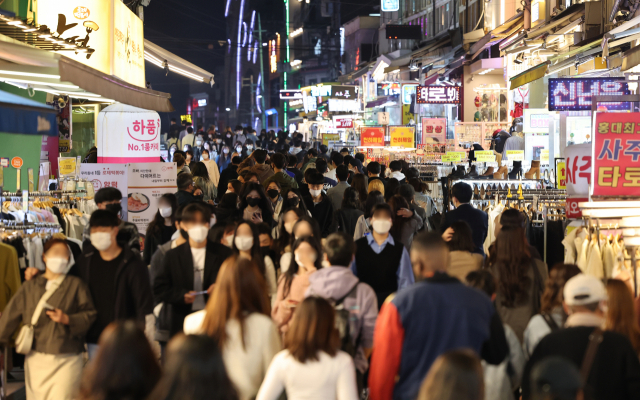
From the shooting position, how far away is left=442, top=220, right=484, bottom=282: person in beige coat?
6.48 metres

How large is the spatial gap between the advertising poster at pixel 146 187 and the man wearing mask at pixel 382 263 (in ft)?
16.3

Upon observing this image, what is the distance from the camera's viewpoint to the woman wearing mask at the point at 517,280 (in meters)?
5.39

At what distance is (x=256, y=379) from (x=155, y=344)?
222cm

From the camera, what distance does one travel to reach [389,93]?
3844 centimetres

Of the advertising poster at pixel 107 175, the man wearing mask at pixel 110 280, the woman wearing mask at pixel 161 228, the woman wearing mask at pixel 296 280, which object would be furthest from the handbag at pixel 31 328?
the advertising poster at pixel 107 175

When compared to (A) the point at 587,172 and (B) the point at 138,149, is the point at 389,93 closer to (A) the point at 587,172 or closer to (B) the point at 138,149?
(B) the point at 138,149

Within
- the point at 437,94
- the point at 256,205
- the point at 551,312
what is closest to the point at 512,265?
the point at 551,312

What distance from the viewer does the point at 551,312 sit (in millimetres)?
4711

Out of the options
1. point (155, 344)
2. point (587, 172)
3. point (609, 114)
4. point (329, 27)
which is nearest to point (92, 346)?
point (155, 344)

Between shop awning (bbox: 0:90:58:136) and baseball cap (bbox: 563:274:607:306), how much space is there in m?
4.30

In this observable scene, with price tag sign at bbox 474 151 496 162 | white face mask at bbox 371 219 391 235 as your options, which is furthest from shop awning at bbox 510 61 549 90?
white face mask at bbox 371 219 391 235

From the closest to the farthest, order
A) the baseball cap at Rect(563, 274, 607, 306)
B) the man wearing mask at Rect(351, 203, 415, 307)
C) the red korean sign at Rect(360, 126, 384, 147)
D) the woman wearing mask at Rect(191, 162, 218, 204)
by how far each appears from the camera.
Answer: the baseball cap at Rect(563, 274, 607, 306), the man wearing mask at Rect(351, 203, 415, 307), the woman wearing mask at Rect(191, 162, 218, 204), the red korean sign at Rect(360, 126, 384, 147)

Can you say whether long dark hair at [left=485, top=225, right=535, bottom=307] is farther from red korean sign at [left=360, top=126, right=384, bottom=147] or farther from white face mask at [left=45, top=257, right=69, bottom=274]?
red korean sign at [left=360, top=126, right=384, bottom=147]

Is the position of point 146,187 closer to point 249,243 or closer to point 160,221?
point 160,221
